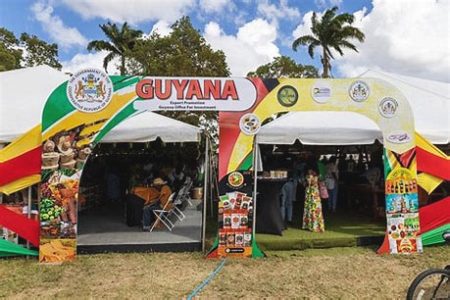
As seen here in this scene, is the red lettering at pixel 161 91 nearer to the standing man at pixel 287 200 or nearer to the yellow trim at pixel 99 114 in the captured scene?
the yellow trim at pixel 99 114

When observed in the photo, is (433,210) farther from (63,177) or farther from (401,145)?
(63,177)

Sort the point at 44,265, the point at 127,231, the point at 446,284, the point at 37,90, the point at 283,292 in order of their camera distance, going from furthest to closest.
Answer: the point at 37,90 < the point at 127,231 < the point at 44,265 < the point at 283,292 < the point at 446,284

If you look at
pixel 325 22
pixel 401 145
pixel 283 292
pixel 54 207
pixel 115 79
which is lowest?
pixel 283 292

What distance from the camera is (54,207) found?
6.34 m

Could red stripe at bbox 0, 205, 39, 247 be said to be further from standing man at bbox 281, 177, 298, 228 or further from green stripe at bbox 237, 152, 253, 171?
standing man at bbox 281, 177, 298, 228

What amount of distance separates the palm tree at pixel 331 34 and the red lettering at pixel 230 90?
21462 millimetres

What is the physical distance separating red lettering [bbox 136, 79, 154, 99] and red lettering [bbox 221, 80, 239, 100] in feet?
3.89

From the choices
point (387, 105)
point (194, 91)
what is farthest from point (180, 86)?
point (387, 105)

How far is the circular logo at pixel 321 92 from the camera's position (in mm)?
6660

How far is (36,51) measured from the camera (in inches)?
852

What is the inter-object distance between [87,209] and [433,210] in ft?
25.7

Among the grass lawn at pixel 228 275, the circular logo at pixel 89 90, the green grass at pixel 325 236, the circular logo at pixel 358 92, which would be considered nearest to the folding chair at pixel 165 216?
the grass lawn at pixel 228 275

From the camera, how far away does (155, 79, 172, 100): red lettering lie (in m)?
6.42

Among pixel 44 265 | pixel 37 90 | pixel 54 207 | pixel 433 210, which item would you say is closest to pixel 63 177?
pixel 54 207
